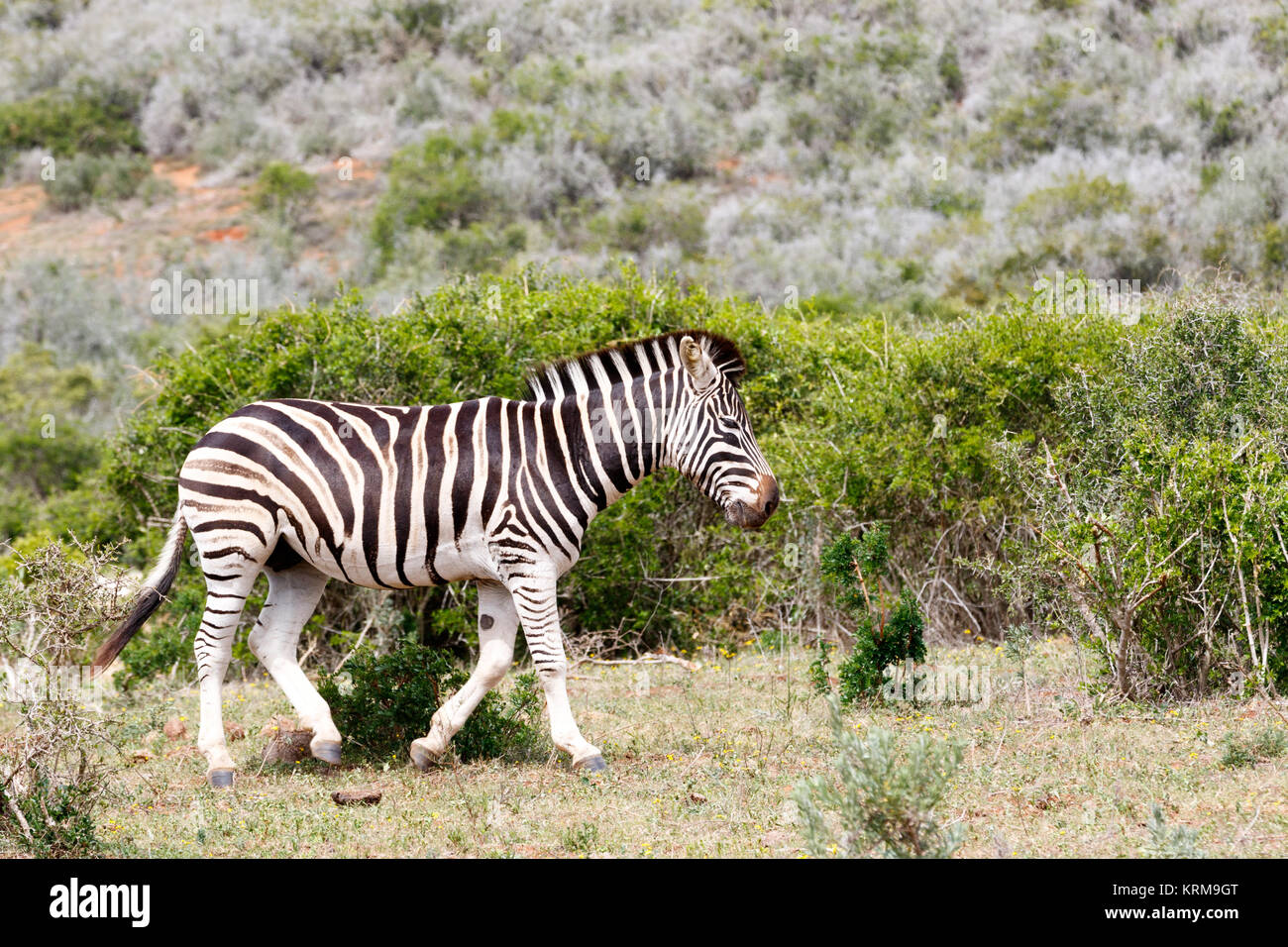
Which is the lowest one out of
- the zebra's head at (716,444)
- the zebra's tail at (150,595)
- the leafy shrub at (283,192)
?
the zebra's tail at (150,595)

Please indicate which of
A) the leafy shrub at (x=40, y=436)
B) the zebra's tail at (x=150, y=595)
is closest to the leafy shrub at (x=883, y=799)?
the zebra's tail at (x=150, y=595)

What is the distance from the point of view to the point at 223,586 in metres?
7.52

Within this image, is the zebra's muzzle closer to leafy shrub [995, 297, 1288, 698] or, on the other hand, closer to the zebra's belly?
the zebra's belly

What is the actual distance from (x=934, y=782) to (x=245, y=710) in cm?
617

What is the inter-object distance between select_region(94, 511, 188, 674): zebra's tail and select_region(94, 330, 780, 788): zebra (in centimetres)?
1

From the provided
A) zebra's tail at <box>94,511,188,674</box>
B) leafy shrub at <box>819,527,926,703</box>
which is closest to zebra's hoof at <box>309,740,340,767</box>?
zebra's tail at <box>94,511,188,674</box>

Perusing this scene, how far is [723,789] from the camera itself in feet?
22.5

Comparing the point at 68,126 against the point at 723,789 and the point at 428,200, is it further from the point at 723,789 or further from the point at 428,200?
the point at 723,789

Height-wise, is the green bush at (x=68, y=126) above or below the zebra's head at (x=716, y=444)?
above

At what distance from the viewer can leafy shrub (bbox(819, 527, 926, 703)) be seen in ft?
28.8

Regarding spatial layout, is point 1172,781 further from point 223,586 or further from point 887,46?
point 887,46

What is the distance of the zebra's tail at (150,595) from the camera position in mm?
7506

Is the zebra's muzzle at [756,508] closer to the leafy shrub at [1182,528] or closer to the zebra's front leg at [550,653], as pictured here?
the zebra's front leg at [550,653]
